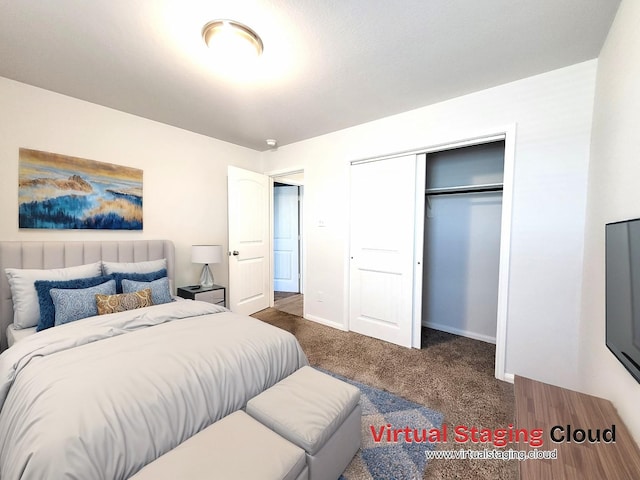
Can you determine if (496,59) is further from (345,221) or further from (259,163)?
(259,163)

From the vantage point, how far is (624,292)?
103 cm

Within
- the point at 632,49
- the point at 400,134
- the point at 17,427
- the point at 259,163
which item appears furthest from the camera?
the point at 259,163

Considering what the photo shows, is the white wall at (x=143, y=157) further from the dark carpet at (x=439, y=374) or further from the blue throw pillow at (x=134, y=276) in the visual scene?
the dark carpet at (x=439, y=374)

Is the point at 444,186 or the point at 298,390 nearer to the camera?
the point at 298,390

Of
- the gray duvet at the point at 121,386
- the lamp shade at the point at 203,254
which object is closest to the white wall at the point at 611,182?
the gray duvet at the point at 121,386

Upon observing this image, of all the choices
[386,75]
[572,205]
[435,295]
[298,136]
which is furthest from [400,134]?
[435,295]

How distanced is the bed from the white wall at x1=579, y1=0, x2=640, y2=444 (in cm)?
168

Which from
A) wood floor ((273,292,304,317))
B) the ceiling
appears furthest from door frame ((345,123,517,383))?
wood floor ((273,292,304,317))

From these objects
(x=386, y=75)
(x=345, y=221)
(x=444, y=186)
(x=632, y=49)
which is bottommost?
(x=345, y=221)

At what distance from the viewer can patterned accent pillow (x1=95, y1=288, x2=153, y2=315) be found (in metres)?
1.92

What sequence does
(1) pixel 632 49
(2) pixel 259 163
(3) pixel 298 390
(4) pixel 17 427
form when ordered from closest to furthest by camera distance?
1. (4) pixel 17 427
2. (1) pixel 632 49
3. (3) pixel 298 390
4. (2) pixel 259 163

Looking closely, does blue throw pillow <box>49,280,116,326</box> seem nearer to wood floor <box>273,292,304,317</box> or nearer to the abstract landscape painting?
the abstract landscape painting

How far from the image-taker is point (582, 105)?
1.84m

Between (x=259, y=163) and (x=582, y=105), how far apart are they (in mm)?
3616
